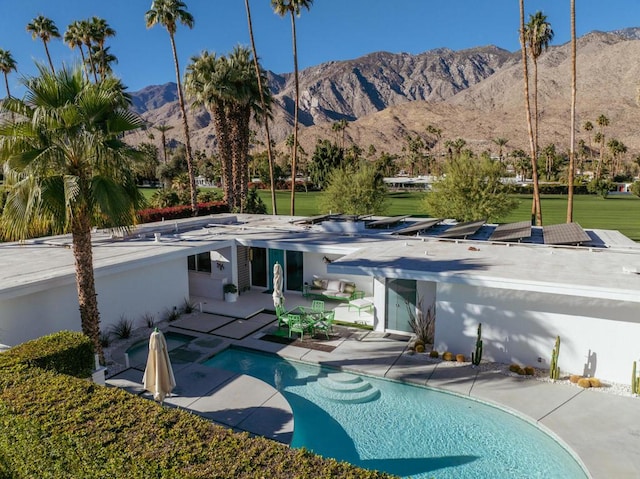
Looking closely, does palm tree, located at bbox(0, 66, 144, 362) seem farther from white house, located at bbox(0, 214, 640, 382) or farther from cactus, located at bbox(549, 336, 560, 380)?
cactus, located at bbox(549, 336, 560, 380)

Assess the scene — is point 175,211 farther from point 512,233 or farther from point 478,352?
point 478,352

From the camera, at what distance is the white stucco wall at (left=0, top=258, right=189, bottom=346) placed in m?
12.3

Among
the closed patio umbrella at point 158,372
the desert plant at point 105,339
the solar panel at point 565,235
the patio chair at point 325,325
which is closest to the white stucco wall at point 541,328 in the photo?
the patio chair at point 325,325

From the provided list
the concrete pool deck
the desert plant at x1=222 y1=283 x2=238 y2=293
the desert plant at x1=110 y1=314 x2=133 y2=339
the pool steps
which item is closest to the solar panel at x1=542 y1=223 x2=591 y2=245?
the concrete pool deck

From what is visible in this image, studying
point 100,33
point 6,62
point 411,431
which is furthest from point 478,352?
point 6,62

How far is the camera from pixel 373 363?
13141mm

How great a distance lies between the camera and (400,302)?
1540 centimetres

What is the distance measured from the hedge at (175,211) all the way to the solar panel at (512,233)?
18.4m

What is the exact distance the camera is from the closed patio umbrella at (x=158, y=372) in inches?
372

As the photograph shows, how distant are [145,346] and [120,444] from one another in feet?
29.1

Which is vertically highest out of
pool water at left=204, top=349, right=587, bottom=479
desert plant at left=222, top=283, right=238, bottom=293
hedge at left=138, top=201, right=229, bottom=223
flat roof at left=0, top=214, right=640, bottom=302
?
hedge at left=138, top=201, right=229, bottom=223

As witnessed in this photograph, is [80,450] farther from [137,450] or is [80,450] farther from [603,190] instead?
[603,190]

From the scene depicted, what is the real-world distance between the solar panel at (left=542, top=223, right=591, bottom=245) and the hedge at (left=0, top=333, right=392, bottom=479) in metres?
14.1

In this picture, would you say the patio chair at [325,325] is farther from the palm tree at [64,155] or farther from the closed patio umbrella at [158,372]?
the palm tree at [64,155]
